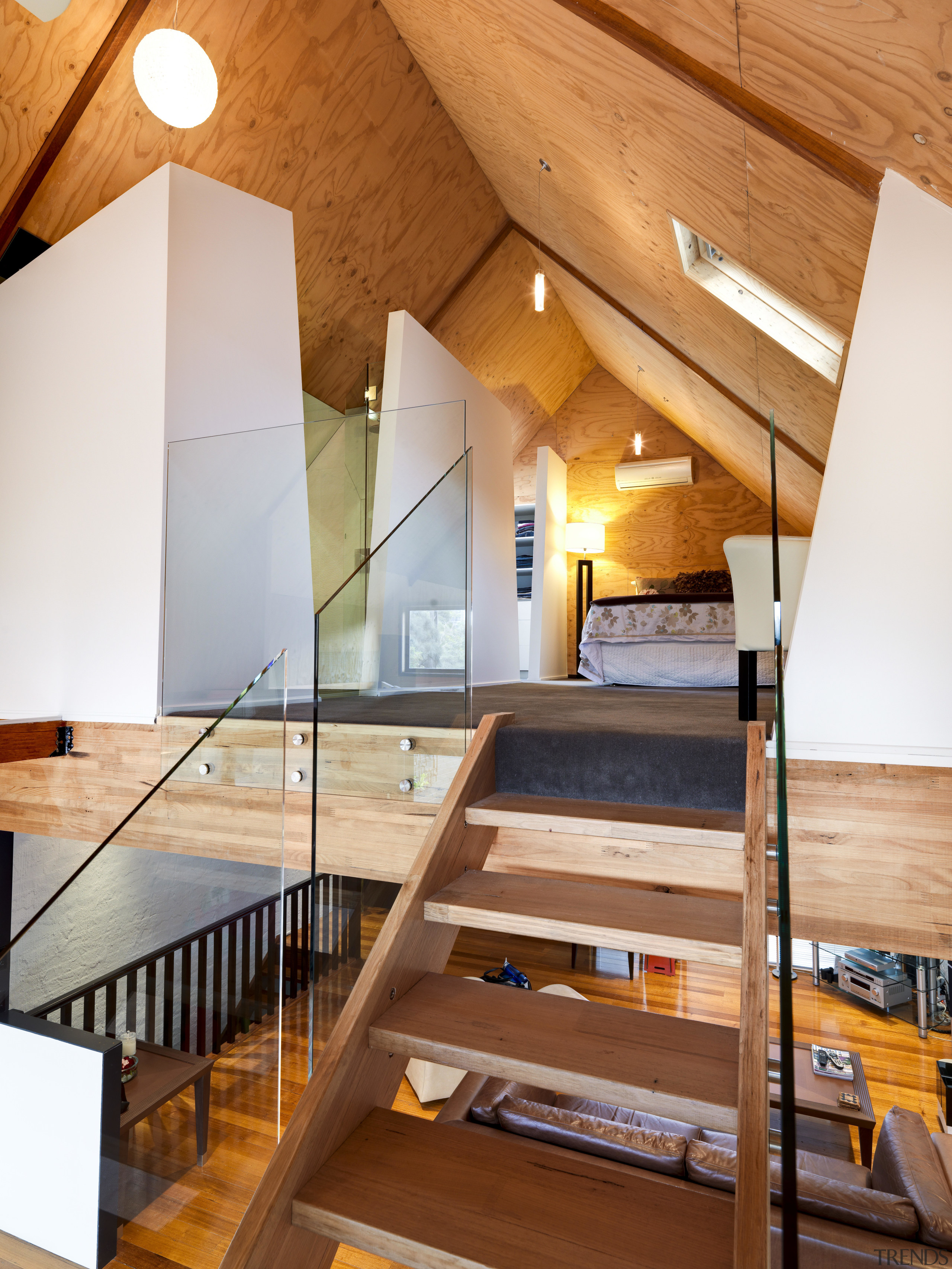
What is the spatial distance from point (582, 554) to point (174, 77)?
5784 mm

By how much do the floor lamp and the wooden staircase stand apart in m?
5.54

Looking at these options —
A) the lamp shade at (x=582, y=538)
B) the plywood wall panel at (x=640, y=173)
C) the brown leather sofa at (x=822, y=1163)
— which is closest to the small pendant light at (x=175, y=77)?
the plywood wall panel at (x=640, y=173)

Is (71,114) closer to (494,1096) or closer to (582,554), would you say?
(494,1096)

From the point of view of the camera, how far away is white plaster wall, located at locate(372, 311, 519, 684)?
339 centimetres

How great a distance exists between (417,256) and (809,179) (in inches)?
137

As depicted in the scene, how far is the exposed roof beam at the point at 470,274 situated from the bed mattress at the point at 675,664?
2.88m

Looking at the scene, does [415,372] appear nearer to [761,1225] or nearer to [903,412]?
[903,412]

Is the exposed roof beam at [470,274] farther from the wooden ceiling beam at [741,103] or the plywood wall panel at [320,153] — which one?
the wooden ceiling beam at [741,103]

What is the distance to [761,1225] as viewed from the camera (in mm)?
980

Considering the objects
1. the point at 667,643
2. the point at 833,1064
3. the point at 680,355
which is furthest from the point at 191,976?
the point at 680,355

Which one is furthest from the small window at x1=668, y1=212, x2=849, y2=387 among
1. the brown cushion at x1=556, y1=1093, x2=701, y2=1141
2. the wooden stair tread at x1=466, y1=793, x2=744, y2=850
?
the brown cushion at x1=556, y1=1093, x2=701, y2=1141

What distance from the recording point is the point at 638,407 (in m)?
7.77

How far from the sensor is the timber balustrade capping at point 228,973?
5.01 feet

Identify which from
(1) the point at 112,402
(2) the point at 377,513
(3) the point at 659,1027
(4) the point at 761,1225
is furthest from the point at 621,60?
(4) the point at 761,1225
